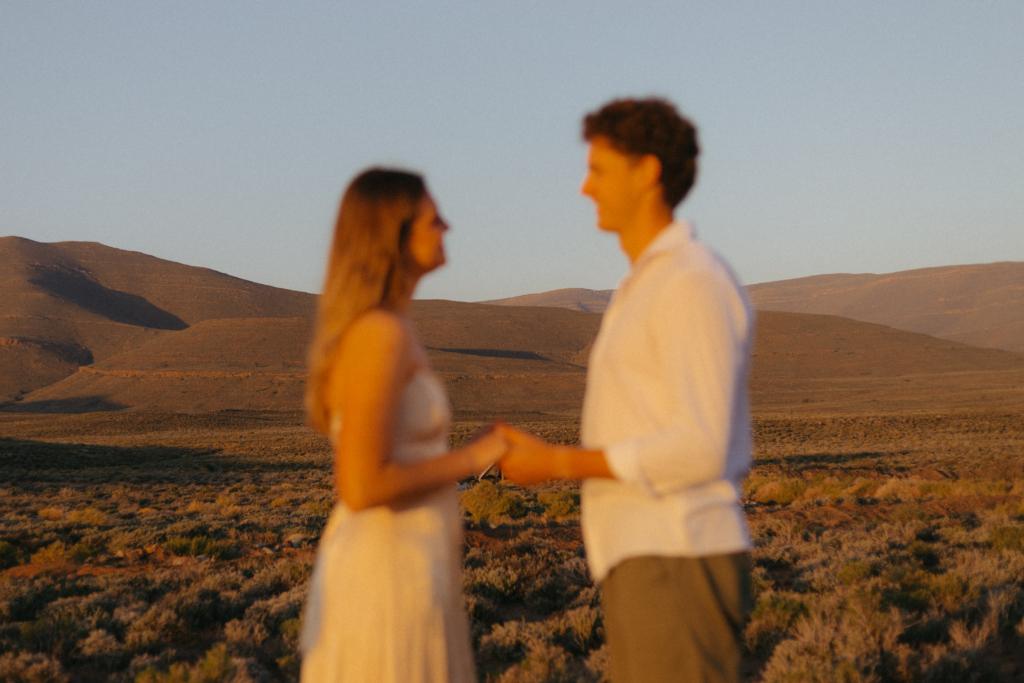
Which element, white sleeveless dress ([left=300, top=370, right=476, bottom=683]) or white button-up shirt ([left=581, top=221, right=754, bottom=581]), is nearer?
white button-up shirt ([left=581, top=221, right=754, bottom=581])

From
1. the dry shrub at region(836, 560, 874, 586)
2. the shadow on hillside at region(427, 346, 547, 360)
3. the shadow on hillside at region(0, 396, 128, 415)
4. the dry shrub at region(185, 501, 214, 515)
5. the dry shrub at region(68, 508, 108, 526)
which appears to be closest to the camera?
the dry shrub at region(836, 560, 874, 586)

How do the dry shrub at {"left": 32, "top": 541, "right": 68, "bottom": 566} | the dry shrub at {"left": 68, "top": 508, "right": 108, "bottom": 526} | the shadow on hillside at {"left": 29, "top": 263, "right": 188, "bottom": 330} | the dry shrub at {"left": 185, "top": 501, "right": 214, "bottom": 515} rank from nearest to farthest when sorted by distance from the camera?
1. the dry shrub at {"left": 32, "top": 541, "right": 68, "bottom": 566}
2. the dry shrub at {"left": 68, "top": 508, "right": 108, "bottom": 526}
3. the dry shrub at {"left": 185, "top": 501, "right": 214, "bottom": 515}
4. the shadow on hillside at {"left": 29, "top": 263, "right": 188, "bottom": 330}

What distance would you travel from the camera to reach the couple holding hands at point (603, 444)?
1.96m

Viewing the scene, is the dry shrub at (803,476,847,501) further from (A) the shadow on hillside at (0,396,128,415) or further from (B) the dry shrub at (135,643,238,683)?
(A) the shadow on hillside at (0,396,128,415)

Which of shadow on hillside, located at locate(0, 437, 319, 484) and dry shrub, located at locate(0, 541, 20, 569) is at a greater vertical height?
dry shrub, located at locate(0, 541, 20, 569)

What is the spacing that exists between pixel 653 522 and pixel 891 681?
3.54 meters

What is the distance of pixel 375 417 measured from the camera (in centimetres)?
197

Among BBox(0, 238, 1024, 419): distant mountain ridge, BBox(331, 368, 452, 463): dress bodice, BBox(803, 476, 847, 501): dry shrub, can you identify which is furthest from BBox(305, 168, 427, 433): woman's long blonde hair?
BBox(0, 238, 1024, 419): distant mountain ridge

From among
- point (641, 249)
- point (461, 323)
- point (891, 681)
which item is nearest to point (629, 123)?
point (641, 249)

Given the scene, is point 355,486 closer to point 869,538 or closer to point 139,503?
point 869,538

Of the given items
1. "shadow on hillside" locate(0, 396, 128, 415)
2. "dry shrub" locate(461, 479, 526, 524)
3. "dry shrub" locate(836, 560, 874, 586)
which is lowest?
"shadow on hillside" locate(0, 396, 128, 415)

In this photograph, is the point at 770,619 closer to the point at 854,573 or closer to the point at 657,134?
the point at 854,573

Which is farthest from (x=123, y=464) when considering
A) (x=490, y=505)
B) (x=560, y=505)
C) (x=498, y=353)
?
(x=498, y=353)

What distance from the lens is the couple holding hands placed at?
1963 millimetres
